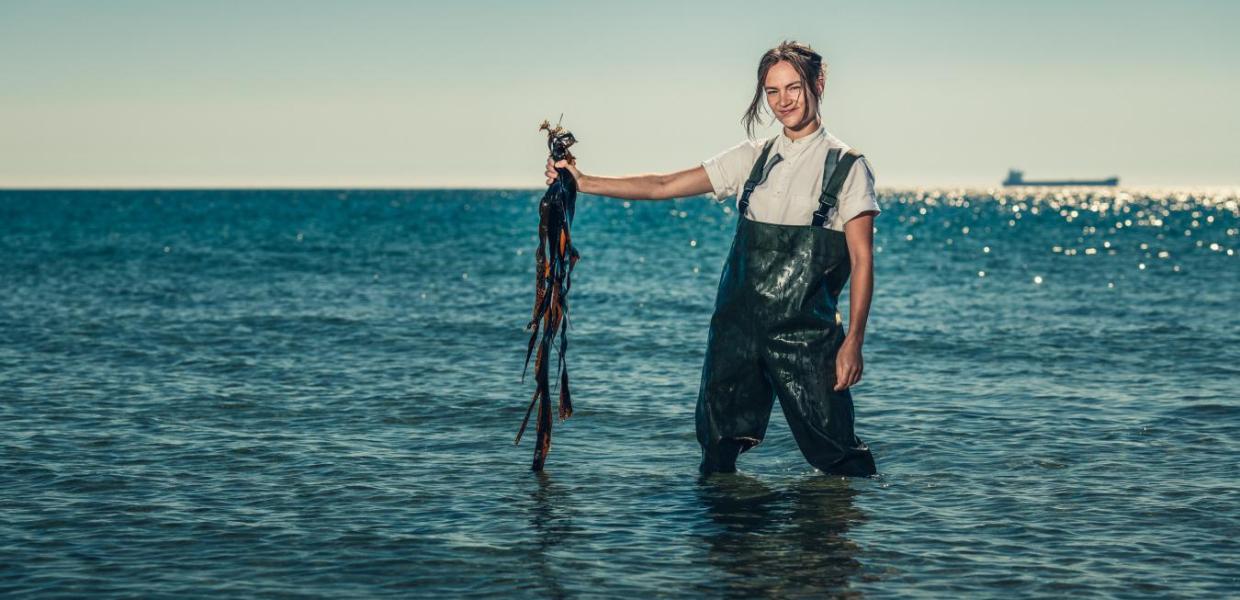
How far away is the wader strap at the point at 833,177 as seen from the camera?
6363mm

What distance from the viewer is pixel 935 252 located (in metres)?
50.2

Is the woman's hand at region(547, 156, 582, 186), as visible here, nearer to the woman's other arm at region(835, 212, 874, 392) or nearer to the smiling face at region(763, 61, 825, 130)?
the smiling face at region(763, 61, 825, 130)

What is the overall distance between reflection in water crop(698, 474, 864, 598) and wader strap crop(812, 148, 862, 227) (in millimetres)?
1670

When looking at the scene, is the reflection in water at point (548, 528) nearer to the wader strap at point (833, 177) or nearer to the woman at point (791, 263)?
the woman at point (791, 263)

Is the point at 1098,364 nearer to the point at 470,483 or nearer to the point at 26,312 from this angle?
the point at 470,483

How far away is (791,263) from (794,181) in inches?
17.1

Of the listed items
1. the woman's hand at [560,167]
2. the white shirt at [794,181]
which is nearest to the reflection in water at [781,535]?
the white shirt at [794,181]

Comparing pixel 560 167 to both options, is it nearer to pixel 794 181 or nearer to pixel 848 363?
pixel 794 181

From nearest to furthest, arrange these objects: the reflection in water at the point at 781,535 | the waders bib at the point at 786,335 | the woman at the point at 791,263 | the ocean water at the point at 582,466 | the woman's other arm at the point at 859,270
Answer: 1. the reflection in water at the point at 781,535
2. the ocean water at the point at 582,466
3. the woman's other arm at the point at 859,270
4. the woman at the point at 791,263
5. the waders bib at the point at 786,335

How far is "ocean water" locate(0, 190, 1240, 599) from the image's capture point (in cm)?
609

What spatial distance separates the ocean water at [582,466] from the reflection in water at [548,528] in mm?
24

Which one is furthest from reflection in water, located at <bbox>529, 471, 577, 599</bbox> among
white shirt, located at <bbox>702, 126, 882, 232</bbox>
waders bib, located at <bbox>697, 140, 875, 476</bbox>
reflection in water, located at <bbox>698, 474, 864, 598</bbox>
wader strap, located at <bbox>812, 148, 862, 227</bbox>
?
wader strap, located at <bbox>812, 148, 862, 227</bbox>

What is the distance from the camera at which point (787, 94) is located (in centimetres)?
648

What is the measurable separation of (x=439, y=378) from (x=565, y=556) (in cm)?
703
